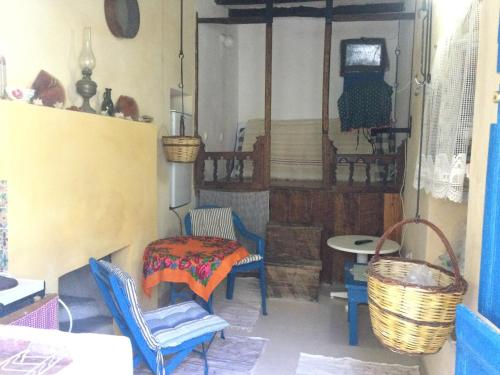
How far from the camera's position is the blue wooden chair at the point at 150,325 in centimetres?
230

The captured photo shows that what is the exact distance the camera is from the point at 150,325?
2602 millimetres

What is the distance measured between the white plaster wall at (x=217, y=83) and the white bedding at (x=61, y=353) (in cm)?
405

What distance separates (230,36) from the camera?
6.12m

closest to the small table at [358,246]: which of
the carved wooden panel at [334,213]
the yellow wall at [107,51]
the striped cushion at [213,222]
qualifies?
the carved wooden panel at [334,213]

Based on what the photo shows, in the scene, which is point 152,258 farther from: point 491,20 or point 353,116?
point 353,116

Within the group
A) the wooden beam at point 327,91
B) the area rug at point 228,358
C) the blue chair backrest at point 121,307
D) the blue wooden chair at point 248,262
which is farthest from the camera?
the wooden beam at point 327,91

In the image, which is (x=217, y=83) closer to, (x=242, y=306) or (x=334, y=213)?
(x=334, y=213)

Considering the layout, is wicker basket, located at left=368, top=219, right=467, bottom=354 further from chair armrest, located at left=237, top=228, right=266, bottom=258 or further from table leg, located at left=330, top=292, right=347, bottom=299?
table leg, located at left=330, top=292, right=347, bottom=299

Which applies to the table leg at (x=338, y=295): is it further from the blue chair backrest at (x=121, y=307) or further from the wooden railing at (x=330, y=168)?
the blue chair backrest at (x=121, y=307)

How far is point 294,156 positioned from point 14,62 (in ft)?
15.4

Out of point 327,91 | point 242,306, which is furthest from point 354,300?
point 327,91

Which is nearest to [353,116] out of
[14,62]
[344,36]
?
[344,36]

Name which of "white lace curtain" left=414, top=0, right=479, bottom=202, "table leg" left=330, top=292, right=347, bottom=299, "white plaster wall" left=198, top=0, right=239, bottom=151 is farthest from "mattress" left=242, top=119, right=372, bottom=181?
"white lace curtain" left=414, top=0, right=479, bottom=202

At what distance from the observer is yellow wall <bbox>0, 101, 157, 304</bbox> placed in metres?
2.02
